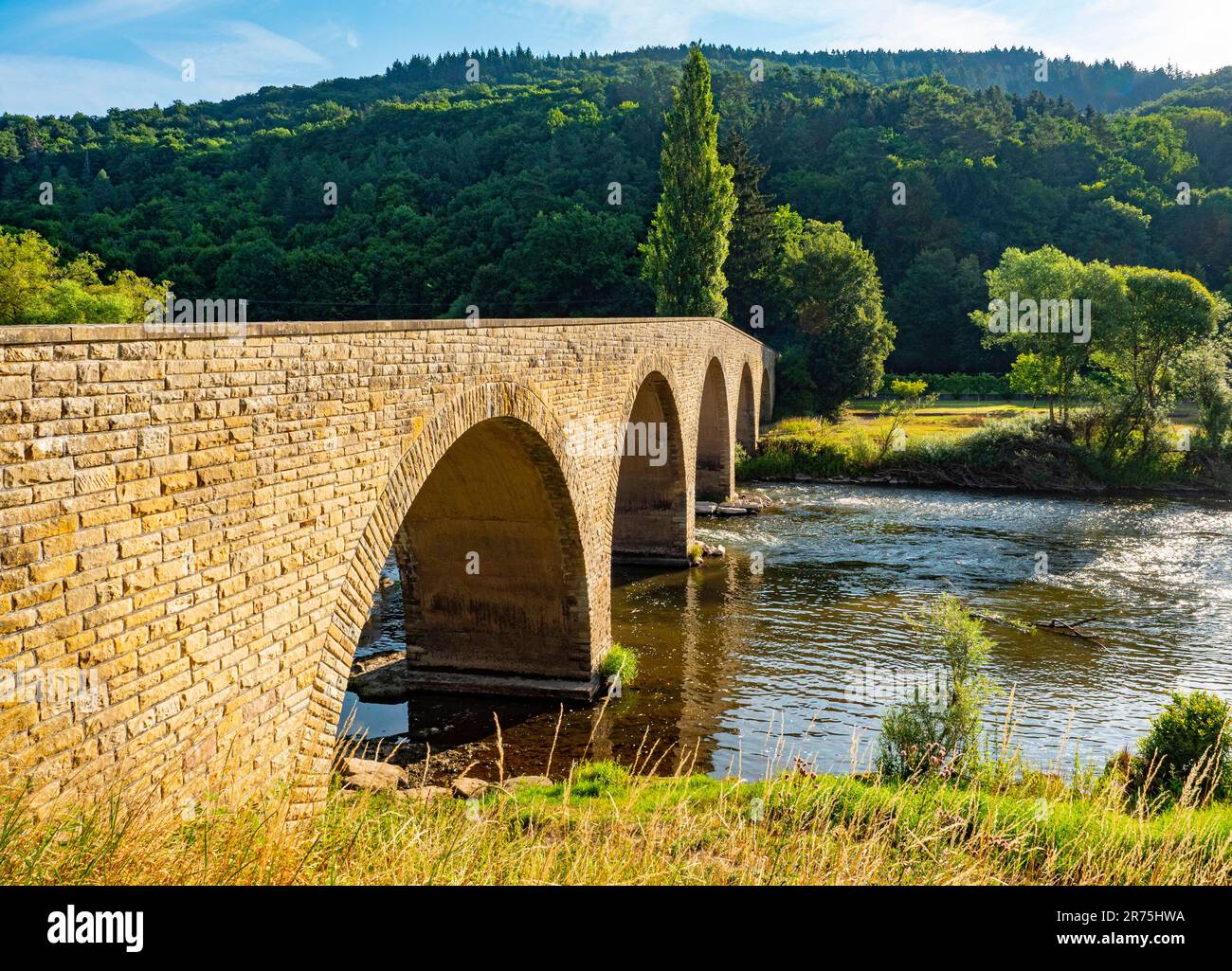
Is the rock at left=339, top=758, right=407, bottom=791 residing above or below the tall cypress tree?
below

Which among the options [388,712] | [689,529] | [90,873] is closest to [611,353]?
[388,712]

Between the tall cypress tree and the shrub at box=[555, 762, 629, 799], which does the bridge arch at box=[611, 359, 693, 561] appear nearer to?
the shrub at box=[555, 762, 629, 799]

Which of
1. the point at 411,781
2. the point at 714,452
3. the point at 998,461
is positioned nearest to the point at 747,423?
the point at 714,452

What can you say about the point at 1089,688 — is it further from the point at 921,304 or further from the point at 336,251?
the point at 921,304

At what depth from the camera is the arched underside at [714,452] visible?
1248 inches

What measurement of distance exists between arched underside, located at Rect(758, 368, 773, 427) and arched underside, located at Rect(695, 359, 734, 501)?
13487 mm

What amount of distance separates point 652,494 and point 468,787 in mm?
13434

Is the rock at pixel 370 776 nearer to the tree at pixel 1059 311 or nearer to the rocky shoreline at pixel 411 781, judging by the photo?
the rocky shoreline at pixel 411 781

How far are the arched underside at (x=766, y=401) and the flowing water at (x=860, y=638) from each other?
15.4m

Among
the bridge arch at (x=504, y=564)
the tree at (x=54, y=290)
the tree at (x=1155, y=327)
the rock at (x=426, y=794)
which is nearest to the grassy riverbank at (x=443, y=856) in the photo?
the rock at (x=426, y=794)

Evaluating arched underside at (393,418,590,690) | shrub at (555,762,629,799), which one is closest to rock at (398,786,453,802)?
shrub at (555,762,629,799)

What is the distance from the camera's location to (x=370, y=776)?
34.5 feet

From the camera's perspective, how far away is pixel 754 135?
80938 mm

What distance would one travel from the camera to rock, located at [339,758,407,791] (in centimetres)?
1013
